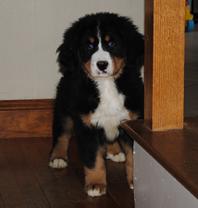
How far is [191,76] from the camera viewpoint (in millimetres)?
4316

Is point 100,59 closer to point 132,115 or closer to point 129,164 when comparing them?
point 132,115

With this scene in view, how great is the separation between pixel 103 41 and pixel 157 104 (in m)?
0.63

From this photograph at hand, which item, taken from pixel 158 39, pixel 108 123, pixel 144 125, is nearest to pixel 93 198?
pixel 108 123

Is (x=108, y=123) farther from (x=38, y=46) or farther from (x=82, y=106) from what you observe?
(x=38, y=46)

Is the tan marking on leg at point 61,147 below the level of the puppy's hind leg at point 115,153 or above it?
above

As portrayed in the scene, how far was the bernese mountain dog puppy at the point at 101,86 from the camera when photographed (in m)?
2.20

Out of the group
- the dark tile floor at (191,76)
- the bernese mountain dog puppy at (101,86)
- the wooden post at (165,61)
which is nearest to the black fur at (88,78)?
the bernese mountain dog puppy at (101,86)

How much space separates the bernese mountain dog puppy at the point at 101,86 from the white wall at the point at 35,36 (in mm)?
608

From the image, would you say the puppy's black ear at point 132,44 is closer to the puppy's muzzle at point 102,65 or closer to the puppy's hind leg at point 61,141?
the puppy's muzzle at point 102,65

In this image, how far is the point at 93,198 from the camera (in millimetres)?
2168

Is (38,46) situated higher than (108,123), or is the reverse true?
(38,46)

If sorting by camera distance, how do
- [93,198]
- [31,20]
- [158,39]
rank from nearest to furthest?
[158,39] → [93,198] → [31,20]

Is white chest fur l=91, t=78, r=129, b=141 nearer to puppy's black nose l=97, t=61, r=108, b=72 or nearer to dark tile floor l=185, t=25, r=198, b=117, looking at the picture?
puppy's black nose l=97, t=61, r=108, b=72

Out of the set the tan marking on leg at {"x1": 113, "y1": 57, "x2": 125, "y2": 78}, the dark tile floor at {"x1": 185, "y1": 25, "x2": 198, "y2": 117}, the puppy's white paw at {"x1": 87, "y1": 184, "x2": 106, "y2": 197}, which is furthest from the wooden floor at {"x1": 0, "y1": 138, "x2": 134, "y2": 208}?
the dark tile floor at {"x1": 185, "y1": 25, "x2": 198, "y2": 117}
